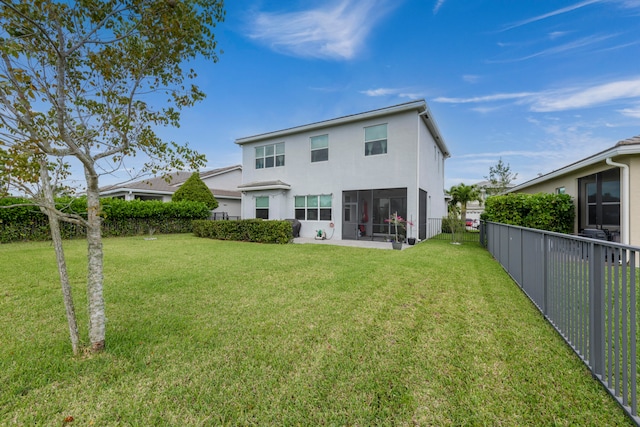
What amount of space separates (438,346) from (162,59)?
4623mm

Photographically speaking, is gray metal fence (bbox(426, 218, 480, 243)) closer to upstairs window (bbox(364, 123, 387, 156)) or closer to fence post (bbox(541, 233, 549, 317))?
upstairs window (bbox(364, 123, 387, 156))

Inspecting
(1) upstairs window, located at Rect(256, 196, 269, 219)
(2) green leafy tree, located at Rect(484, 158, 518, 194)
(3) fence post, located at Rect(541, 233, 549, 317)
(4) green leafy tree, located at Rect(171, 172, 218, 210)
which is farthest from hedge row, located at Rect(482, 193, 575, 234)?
(2) green leafy tree, located at Rect(484, 158, 518, 194)

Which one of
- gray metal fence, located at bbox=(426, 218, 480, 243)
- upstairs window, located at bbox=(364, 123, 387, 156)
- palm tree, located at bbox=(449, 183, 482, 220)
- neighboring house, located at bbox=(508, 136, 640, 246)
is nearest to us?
neighboring house, located at bbox=(508, 136, 640, 246)

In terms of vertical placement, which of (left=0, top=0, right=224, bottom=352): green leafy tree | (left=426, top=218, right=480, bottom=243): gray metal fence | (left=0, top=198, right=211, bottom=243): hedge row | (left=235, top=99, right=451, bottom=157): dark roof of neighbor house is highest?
(left=235, top=99, right=451, bottom=157): dark roof of neighbor house

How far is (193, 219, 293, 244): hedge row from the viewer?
1212 cm

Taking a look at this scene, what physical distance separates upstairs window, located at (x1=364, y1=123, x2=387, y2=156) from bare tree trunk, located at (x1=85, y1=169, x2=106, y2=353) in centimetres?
1149

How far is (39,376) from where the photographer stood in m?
2.46

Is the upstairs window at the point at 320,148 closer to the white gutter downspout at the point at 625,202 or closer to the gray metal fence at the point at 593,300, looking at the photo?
the white gutter downspout at the point at 625,202

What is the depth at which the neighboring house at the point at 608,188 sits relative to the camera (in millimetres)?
6945

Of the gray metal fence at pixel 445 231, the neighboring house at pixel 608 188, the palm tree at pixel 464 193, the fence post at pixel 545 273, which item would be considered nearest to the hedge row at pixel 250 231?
the gray metal fence at pixel 445 231

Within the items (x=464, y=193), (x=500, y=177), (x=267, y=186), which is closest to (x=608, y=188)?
(x=464, y=193)

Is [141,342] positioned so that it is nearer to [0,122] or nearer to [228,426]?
[228,426]

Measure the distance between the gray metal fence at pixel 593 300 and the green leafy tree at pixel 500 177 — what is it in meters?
31.0

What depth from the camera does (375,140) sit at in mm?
12891
